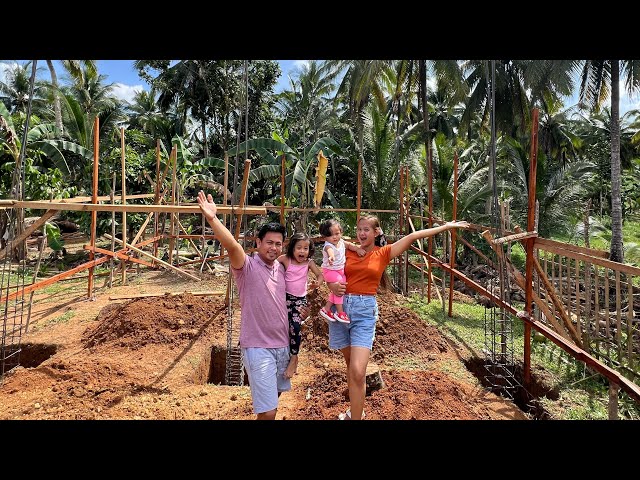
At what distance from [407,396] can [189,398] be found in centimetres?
219

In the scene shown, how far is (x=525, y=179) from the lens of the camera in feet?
48.3

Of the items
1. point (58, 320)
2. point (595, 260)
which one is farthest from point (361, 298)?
point (58, 320)

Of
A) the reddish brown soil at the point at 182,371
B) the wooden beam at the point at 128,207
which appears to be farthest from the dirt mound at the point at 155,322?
the wooden beam at the point at 128,207

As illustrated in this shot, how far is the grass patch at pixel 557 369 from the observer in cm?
446

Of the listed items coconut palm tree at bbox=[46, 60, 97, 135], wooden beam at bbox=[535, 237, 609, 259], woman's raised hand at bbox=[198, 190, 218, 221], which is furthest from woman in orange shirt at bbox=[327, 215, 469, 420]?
coconut palm tree at bbox=[46, 60, 97, 135]

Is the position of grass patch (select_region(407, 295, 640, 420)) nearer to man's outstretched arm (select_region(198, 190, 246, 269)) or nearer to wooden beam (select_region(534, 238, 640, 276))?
wooden beam (select_region(534, 238, 640, 276))

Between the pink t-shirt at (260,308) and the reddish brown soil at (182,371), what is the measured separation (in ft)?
5.60

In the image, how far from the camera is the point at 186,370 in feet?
18.4

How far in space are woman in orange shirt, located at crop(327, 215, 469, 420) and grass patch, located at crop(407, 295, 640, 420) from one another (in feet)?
7.15

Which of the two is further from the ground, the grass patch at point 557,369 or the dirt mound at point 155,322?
the dirt mound at point 155,322

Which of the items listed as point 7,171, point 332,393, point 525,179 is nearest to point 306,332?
point 332,393

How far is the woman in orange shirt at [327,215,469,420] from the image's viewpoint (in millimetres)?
3322

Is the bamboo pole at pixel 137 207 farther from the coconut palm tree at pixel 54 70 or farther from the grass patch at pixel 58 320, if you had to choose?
the coconut palm tree at pixel 54 70
